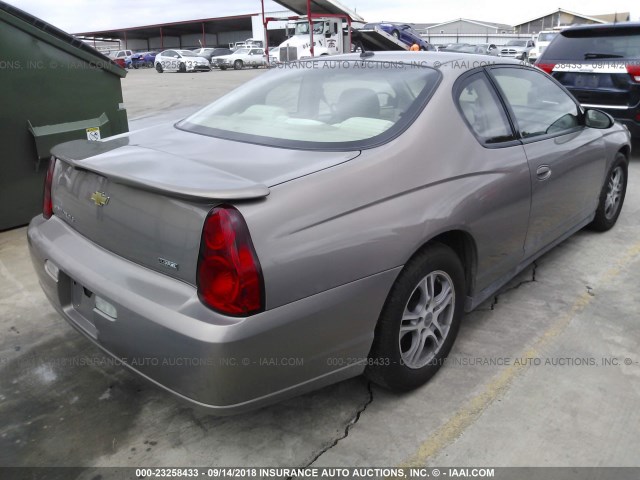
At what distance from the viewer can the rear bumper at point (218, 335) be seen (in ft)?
5.99

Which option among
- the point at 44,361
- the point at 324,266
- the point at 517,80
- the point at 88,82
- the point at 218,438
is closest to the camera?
the point at 324,266

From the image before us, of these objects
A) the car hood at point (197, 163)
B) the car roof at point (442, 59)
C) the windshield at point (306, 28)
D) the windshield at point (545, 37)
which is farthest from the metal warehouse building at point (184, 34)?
the car hood at point (197, 163)

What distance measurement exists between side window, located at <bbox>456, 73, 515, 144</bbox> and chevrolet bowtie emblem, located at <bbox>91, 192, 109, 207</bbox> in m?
1.70

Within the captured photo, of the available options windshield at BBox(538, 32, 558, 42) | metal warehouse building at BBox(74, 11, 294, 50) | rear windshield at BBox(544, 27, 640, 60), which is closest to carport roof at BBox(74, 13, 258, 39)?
metal warehouse building at BBox(74, 11, 294, 50)

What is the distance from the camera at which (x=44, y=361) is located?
2834mm

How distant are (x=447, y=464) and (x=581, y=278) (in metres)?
2.17

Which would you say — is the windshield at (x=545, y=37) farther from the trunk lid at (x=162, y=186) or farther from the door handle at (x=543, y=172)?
the trunk lid at (x=162, y=186)

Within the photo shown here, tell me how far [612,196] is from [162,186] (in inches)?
153

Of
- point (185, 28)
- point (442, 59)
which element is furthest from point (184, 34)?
point (442, 59)

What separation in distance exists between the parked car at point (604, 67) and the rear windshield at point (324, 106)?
4781mm

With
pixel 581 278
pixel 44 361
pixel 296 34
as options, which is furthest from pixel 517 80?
pixel 296 34

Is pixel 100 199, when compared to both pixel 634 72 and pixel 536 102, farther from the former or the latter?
pixel 634 72

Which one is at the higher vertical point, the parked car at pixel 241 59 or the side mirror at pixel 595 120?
the parked car at pixel 241 59

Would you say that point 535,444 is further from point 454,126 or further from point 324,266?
A: point 454,126
